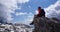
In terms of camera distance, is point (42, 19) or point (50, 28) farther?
point (42, 19)

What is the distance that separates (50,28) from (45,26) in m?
1.86

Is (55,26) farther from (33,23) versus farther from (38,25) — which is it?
(33,23)

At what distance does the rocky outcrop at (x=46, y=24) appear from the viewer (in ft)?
90.6

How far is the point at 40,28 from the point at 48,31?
3874 mm

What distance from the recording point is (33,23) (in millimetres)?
36500

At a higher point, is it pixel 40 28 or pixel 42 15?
pixel 42 15

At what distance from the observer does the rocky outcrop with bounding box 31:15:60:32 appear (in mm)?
27609

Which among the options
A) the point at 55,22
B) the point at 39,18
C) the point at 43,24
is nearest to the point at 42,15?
the point at 39,18

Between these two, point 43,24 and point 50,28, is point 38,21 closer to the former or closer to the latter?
point 43,24

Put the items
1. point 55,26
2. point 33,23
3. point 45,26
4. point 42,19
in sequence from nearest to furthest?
point 55,26 < point 45,26 < point 42,19 < point 33,23

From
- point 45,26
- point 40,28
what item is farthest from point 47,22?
point 40,28

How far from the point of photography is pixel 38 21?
33.6 metres

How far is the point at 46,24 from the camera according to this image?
2942 centimetres

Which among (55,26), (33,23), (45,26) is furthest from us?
(33,23)
